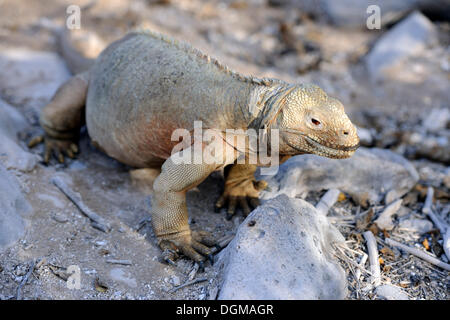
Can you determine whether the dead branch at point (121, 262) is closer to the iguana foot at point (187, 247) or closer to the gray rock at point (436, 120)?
the iguana foot at point (187, 247)

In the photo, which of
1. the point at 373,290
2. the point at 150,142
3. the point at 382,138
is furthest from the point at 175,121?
the point at 382,138

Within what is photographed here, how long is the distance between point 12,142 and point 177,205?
2583 millimetres

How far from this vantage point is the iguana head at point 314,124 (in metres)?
4.07

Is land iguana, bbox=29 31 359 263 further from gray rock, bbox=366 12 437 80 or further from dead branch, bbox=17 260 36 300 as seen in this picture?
gray rock, bbox=366 12 437 80

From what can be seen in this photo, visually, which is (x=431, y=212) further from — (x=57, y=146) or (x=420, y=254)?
(x=57, y=146)

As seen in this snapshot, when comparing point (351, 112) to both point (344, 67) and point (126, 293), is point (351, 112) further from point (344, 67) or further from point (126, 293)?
point (126, 293)

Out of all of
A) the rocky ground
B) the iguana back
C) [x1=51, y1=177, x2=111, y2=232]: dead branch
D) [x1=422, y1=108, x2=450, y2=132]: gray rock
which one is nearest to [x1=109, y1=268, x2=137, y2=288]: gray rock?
the rocky ground

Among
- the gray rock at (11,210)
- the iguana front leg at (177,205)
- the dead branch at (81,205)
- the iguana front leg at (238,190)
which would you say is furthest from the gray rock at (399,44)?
the gray rock at (11,210)

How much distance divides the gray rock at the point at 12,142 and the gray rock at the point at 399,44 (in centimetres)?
668

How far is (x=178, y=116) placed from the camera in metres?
4.86

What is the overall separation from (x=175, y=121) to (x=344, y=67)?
18.6 feet

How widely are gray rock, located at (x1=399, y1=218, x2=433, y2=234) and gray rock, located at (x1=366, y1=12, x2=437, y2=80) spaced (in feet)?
14.4

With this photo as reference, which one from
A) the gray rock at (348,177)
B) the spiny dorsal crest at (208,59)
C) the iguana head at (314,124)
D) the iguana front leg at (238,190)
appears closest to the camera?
the iguana head at (314,124)

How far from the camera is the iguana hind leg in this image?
601 cm
